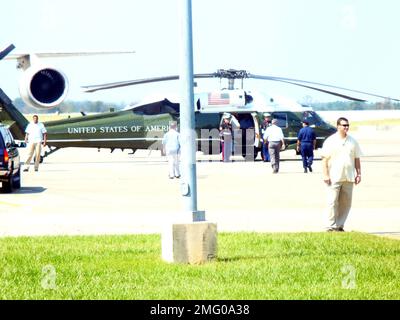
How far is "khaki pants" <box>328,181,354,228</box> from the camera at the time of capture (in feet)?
51.7

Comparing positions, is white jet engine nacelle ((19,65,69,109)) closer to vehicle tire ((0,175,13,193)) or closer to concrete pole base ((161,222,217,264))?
vehicle tire ((0,175,13,193))

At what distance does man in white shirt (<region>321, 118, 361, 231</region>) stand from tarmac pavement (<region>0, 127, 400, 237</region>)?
1.68ft

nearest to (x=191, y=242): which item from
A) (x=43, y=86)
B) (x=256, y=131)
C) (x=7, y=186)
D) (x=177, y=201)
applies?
(x=177, y=201)

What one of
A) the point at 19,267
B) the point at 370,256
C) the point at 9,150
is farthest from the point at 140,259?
the point at 9,150

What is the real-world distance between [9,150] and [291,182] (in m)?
6.98

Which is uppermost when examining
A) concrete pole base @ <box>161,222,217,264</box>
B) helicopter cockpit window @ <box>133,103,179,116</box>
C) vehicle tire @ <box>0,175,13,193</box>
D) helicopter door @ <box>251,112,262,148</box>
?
concrete pole base @ <box>161,222,217,264</box>

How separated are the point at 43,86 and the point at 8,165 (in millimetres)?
5826

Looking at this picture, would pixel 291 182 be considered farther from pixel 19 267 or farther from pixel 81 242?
pixel 19 267

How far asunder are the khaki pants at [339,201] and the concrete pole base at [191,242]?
3.72 meters

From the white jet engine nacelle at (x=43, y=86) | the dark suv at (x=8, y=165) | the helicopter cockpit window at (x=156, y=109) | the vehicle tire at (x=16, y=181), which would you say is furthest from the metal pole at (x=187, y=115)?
the helicopter cockpit window at (x=156, y=109)

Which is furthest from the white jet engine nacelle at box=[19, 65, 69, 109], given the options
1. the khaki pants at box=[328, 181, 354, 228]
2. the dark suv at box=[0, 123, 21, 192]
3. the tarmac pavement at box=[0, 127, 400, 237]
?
the khaki pants at box=[328, 181, 354, 228]

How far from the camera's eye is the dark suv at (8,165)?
79.4ft

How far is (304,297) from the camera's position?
1002cm

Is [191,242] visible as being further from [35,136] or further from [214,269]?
[35,136]
